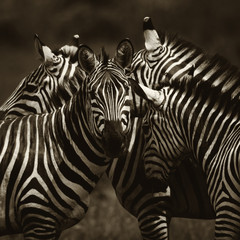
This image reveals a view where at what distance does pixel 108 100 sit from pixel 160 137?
976mm

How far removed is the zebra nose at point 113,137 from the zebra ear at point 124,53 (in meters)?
0.82

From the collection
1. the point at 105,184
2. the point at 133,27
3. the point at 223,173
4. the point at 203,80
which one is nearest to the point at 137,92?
the point at 203,80

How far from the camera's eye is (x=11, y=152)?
8.37 meters

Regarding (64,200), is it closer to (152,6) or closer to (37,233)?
(37,233)

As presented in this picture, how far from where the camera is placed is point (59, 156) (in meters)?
8.40

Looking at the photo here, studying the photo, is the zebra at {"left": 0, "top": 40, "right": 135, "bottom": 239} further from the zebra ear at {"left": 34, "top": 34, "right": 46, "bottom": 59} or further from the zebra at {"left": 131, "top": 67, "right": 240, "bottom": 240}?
the zebra ear at {"left": 34, "top": 34, "right": 46, "bottom": 59}

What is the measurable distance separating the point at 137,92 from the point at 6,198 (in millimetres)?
1768

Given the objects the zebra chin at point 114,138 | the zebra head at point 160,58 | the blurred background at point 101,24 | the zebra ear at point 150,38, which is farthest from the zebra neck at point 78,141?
the blurred background at point 101,24

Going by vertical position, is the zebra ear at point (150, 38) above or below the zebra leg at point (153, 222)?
above

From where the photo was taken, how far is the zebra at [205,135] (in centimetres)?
787

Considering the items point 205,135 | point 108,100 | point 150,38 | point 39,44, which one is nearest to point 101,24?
point 39,44

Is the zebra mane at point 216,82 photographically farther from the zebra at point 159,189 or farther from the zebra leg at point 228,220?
the zebra leg at point 228,220

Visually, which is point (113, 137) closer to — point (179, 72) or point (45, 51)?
point (179, 72)

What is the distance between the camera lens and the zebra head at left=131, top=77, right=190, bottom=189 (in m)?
8.73
